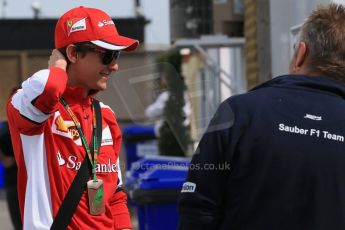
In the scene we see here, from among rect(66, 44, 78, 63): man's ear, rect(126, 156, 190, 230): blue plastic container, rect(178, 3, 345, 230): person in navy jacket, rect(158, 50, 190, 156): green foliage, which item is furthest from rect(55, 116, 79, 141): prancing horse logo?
rect(126, 156, 190, 230): blue plastic container

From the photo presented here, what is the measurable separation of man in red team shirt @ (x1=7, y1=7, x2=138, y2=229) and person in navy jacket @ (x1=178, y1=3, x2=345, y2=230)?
72 centimetres

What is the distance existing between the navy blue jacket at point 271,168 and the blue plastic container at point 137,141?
285 inches

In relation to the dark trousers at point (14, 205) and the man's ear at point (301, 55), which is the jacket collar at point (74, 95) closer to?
the man's ear at point (301, 55)

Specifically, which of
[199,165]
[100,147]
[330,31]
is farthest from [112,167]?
[330,31]

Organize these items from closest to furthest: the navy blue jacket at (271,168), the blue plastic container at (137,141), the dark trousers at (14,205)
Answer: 1. the navy blue jacket at (271,168)
2. the dark trousers at (14,205)
3. the blue plastic container at (137,141)

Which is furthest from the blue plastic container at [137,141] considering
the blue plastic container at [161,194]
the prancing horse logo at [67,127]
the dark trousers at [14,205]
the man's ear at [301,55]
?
the man's ear at [301,55]

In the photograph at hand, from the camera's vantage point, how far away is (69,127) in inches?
124

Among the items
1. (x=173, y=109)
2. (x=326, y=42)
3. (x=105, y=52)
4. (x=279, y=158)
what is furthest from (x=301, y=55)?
(x=173, y=109)

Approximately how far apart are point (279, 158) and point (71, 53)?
1207 millimetres

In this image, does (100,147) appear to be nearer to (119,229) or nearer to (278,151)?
(119,229)

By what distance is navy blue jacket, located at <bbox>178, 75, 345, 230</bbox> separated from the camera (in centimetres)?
246

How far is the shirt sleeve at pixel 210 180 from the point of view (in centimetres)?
250

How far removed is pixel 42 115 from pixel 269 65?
6364mm

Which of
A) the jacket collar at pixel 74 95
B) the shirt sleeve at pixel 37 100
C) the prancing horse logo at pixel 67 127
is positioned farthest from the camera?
the jacket collar at pixel 74 95
